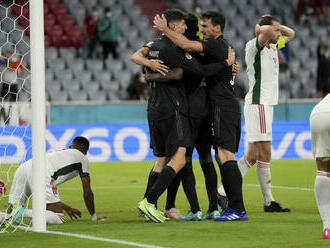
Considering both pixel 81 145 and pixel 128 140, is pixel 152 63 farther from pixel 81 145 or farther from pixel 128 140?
pixel 128 140

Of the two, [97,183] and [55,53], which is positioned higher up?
[55,53]

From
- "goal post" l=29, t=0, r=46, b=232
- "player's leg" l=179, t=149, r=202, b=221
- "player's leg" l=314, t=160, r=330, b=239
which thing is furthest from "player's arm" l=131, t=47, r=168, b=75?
"player's leg" l=314, t=160, r=330, b=239

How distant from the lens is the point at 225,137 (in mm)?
8562

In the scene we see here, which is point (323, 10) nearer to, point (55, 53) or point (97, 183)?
point (55, 53)

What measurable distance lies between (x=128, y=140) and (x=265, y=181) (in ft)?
27.4

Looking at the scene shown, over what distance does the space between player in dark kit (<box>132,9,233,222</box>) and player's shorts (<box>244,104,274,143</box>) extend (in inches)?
60.8

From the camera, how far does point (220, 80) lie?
871cm

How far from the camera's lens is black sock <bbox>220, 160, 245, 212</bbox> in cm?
842

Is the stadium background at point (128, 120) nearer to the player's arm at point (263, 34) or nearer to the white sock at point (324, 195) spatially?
the white sock at point (324, 195)

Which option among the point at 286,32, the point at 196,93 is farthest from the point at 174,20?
the point at 286,32

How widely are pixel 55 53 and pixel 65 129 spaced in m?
5.82

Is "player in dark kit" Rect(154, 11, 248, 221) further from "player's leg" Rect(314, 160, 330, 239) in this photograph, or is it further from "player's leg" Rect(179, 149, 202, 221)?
"player's leg" Rect(314, 160, 330, 239)

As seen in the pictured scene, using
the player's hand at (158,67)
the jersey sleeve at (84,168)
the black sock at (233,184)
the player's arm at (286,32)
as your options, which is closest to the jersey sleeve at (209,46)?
the player's hand at (158,67)

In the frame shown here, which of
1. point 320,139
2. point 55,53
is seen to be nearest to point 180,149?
point 320,139
